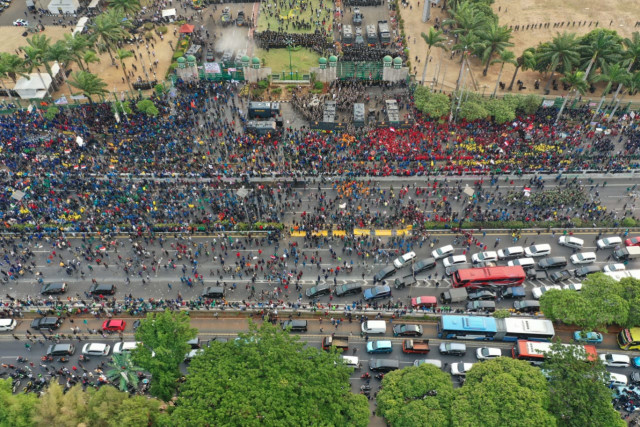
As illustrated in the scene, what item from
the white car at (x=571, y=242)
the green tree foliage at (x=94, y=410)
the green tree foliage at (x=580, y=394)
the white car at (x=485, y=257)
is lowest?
the white car at (x=485, y=257)

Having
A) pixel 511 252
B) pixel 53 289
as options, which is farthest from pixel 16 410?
pixel 511 252

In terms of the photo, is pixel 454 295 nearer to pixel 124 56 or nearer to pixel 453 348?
pixel 453 348

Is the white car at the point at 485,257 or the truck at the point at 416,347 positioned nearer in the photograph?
the truck at the point at 416,347

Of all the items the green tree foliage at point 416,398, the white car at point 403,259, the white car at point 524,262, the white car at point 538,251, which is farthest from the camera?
the white car at point 538,251


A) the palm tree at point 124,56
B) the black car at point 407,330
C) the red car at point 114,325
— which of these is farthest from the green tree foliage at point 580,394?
the palm tree at point 124,56

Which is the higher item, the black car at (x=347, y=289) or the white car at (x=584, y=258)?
the white car at (x=584, y=258)

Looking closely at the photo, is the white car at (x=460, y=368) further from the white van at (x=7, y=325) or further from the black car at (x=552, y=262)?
the white van at (x=7, y=325)

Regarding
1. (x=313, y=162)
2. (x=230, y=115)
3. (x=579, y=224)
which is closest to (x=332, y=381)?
(x=313, y=162)
